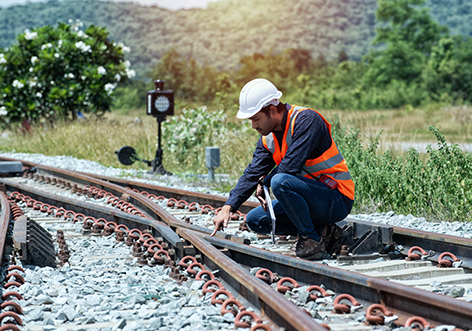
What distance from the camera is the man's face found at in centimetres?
398

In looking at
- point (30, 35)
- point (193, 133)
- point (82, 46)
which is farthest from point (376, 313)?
point (30, 35)

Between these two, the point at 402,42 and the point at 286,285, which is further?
the point at 402,42

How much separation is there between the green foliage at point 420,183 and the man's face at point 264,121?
2.39m

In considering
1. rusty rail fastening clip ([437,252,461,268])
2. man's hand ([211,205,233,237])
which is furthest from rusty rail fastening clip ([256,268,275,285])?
rusty rail fastening clip ([437,252,461,268])

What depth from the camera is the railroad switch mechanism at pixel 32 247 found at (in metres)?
4.05

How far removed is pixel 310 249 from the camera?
4.17m

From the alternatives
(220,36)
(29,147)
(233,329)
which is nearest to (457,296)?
(233,329)

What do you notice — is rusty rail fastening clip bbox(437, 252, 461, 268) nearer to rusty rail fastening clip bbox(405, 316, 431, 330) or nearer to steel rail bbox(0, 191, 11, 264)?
rusty rail fastening clip bbox(405, 316, 431, 330)

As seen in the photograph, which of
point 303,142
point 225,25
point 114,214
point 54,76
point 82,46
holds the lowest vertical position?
point 114,214

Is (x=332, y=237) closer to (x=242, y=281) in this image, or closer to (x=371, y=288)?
(x=371, y=288)

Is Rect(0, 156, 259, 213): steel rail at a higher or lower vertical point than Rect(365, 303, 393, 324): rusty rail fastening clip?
lower

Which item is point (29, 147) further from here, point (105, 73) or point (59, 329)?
point (59, 329)

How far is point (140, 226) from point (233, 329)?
2.58 meters

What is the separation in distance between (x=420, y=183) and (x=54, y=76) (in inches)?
689
